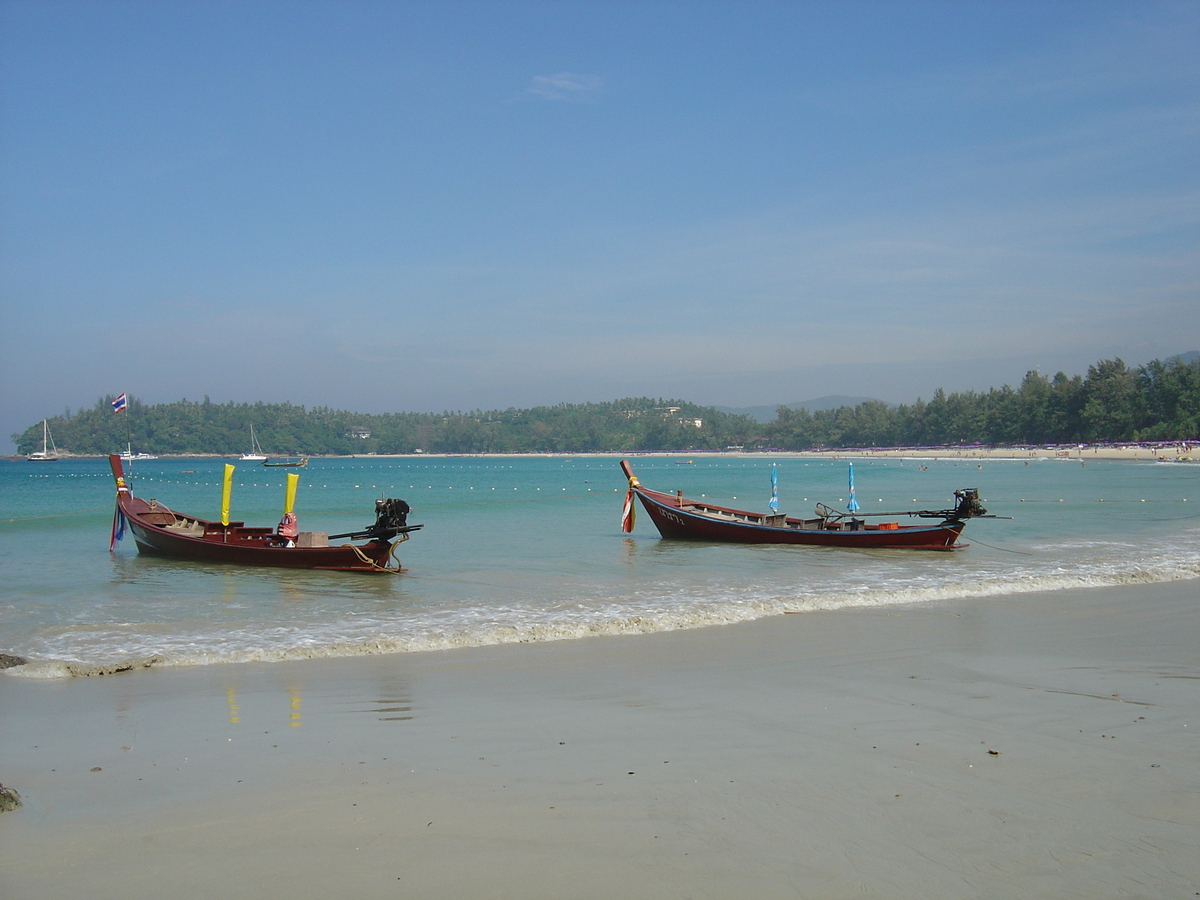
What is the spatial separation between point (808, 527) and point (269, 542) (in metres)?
13.1

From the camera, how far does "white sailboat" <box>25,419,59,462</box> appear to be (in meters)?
152

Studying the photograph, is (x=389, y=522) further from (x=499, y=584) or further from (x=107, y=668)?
(x=107, y=668)

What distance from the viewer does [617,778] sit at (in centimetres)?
541

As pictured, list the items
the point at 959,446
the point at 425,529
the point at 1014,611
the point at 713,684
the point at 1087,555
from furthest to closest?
the point at 959,446, the point at 425,529, the point at 1087,555, the point at 1014,611, the point at 713,684

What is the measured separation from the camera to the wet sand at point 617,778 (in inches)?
166

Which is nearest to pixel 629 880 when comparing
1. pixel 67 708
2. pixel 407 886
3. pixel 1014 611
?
pixel 407 886

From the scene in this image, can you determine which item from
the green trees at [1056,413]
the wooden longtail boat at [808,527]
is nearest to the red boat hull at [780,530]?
the wooden longtail boat at [808,527]

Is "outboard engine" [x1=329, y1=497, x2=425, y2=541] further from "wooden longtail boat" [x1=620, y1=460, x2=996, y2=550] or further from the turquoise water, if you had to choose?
"wooden longtail boat" [x1=620, y1=460, x2=996, y2=550]

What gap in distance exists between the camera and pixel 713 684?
8.03 m

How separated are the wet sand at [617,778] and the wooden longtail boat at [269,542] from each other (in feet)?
26.6

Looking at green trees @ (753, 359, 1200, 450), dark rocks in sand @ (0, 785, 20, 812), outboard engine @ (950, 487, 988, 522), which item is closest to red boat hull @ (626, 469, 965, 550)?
outboard engine @ (950, 487, 988, 522)

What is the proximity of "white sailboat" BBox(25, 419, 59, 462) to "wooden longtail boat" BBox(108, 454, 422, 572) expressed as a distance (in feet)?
492

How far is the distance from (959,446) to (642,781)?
145 m

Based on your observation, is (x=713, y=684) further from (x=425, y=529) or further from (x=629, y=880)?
(x=425, y=529)
